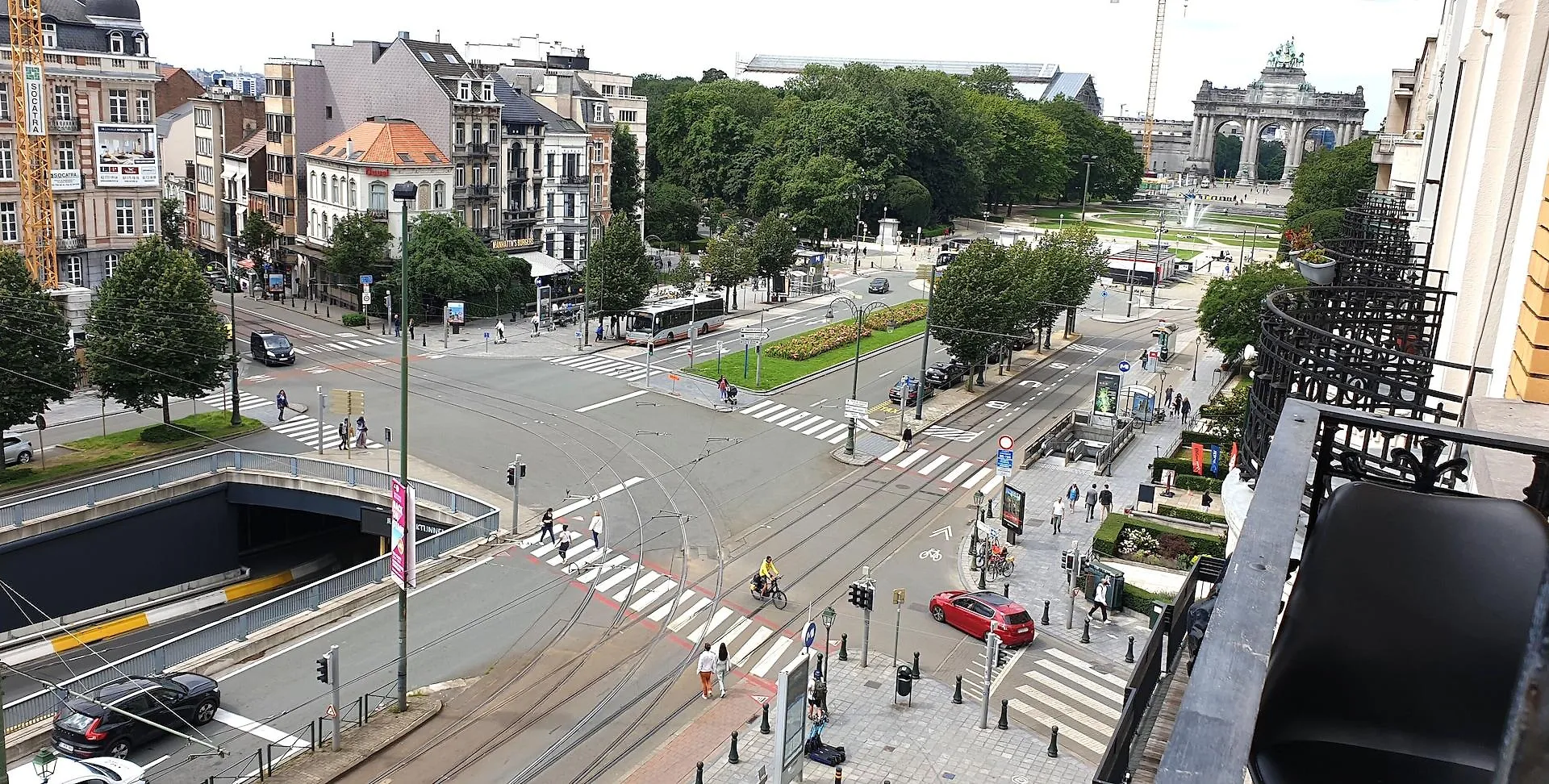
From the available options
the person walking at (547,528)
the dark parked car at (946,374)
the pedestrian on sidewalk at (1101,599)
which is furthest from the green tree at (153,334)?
the dark parked car at (946,374)

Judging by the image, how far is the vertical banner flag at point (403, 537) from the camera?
25.5 m

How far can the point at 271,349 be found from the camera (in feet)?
182

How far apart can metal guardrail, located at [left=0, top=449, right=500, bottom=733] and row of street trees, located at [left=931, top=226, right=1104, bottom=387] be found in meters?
26.3

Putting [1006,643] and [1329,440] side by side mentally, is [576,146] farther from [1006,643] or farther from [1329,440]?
[1329,440]

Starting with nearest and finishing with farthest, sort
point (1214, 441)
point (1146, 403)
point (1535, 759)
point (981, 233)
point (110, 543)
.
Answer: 1. point (1535, 759)
2. point (110, 543)
3. point (1214, 441)
4. point (1146, 403)
5. point (981, 233)

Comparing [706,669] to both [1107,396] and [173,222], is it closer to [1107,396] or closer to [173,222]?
[1107,396]

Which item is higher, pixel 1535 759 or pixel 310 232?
pixel 1535 759

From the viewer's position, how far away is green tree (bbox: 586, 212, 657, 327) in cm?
6241

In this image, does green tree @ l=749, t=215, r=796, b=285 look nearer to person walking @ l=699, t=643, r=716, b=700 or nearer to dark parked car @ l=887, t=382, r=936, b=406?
dark parked car @ l=887, t=382, r=936, b=406

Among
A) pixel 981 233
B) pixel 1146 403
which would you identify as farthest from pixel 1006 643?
pixel 981 233

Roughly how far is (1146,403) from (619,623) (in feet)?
101

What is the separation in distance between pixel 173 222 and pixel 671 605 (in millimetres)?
62903

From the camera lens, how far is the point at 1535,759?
2396 millimetres

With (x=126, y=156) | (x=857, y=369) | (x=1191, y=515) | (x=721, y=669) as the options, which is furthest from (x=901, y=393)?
(x=126, y=156)
